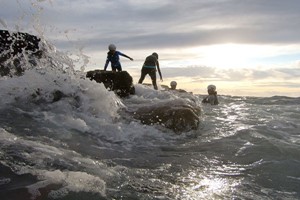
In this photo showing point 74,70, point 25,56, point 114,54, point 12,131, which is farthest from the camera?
point 114,54

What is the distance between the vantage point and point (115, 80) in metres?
12.6

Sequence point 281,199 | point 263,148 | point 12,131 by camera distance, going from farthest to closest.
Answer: point 263,148 < point 12,131 < point 281,199

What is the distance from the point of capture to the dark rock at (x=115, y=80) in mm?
12461

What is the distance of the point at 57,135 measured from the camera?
596 cm

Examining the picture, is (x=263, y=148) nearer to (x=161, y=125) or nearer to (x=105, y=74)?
(x=161, y=125)

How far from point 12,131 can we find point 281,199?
4.15 m

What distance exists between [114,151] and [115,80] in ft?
23.0

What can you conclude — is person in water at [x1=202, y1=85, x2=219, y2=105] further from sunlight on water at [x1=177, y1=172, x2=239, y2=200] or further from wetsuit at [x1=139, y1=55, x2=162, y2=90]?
sunlight on water at [x1=177, y1=172, x2=239, y2=200]

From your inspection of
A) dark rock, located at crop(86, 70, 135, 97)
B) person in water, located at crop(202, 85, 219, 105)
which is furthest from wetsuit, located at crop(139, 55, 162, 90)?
person in water, located at crop(202, 85, 219, 105)

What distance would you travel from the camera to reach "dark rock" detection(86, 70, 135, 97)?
12.5m

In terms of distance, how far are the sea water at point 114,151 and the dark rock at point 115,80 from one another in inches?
99.9

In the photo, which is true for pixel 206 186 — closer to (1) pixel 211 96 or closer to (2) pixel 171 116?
(2) pixel 171 116

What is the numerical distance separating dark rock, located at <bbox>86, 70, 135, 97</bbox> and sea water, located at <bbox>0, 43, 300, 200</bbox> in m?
2.54

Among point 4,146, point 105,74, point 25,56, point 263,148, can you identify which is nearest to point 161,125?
point 263,148
